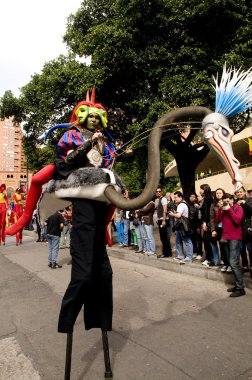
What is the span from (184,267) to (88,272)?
15.7ft

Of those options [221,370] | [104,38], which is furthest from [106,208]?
[104,38]

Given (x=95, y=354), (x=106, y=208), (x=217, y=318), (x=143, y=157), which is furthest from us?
(x=143, y=157)

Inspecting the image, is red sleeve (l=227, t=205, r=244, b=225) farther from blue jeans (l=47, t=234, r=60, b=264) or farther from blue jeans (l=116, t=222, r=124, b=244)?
blue jeans (l=116, t=222, r=124, b=244)

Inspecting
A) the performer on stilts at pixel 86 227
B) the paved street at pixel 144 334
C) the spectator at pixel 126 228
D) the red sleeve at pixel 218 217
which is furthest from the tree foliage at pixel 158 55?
the performer on stilts at pixel 86 227

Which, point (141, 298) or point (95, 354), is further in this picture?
point (141, 298)

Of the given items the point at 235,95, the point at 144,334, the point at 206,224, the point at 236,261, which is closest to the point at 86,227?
the point at 235,95

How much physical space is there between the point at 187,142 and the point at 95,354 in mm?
11204

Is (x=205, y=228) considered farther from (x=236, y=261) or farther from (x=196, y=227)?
(x=236, y=261)

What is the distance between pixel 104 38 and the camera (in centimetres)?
1086

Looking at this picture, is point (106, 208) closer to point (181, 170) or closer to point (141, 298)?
point (141, 298)

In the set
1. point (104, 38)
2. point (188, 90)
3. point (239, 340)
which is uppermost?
point (104, 38)

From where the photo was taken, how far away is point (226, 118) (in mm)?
2432

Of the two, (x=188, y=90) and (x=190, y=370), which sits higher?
(x=188, y=90)

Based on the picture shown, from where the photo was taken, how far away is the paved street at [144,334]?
284 centimetres
